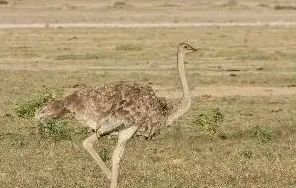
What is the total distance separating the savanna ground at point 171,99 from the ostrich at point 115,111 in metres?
1.12

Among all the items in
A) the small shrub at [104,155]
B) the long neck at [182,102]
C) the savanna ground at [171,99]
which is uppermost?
the long neck at [182,102]

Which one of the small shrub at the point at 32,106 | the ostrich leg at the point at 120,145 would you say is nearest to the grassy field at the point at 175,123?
the small shrub at the point at 32,106

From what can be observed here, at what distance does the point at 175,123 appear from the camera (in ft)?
50.1

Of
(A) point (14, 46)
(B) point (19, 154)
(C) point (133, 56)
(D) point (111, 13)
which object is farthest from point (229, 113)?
(D) point (111, 13)

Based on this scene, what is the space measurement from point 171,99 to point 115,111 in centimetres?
978

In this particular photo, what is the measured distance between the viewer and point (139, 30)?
4406cm

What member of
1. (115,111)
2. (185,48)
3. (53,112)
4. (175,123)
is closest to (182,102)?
(185,48)

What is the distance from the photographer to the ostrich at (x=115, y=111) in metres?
9.12

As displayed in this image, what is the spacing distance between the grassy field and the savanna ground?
0.02 m

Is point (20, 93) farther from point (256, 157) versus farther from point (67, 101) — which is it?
point (67, 101)

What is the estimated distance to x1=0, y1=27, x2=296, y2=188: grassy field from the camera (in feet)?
35.6

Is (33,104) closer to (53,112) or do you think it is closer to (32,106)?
(32,106)

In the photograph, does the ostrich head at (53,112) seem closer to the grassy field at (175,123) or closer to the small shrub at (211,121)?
the grassy field at (175,123)

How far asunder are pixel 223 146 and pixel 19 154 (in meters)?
3.06
